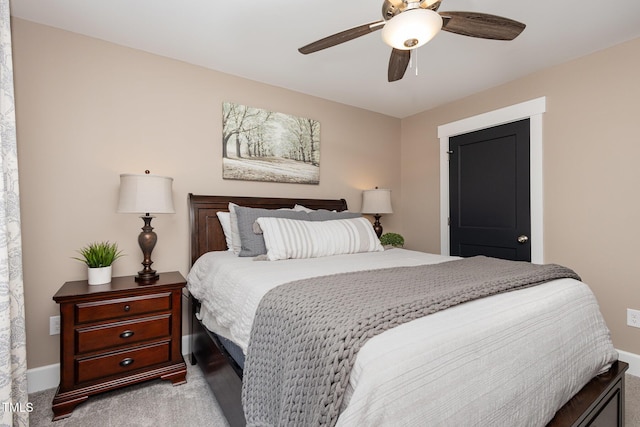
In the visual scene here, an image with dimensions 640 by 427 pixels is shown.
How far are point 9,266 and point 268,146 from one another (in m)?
2.06

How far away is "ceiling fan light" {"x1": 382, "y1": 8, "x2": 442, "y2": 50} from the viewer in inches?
54.6

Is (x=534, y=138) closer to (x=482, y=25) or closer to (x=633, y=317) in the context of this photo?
(x=633, y=317)

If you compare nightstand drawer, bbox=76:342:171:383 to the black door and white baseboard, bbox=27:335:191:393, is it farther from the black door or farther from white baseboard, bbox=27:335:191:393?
the black door

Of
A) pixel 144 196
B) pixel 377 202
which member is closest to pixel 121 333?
pixel 144 196

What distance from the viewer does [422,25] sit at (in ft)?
4.64

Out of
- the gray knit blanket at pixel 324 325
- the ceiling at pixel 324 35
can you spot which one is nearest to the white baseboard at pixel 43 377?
the gray knit blanket at pixel 324 325

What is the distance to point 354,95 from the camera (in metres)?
3.38

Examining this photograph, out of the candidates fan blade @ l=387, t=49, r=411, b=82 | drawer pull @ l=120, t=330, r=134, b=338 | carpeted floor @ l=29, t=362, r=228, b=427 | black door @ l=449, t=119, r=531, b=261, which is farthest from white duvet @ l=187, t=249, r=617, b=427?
black door @ l=449, t=119, r=531, b=261

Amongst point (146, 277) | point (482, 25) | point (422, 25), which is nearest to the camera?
point (422, 25)

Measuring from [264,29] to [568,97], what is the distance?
2590 millimetres

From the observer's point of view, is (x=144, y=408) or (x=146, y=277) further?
(x=146, y=277)

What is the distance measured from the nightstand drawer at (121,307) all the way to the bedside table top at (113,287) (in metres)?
0.06

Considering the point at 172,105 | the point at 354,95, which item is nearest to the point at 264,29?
the point at 172,105

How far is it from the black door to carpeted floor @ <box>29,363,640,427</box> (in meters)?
1.39
